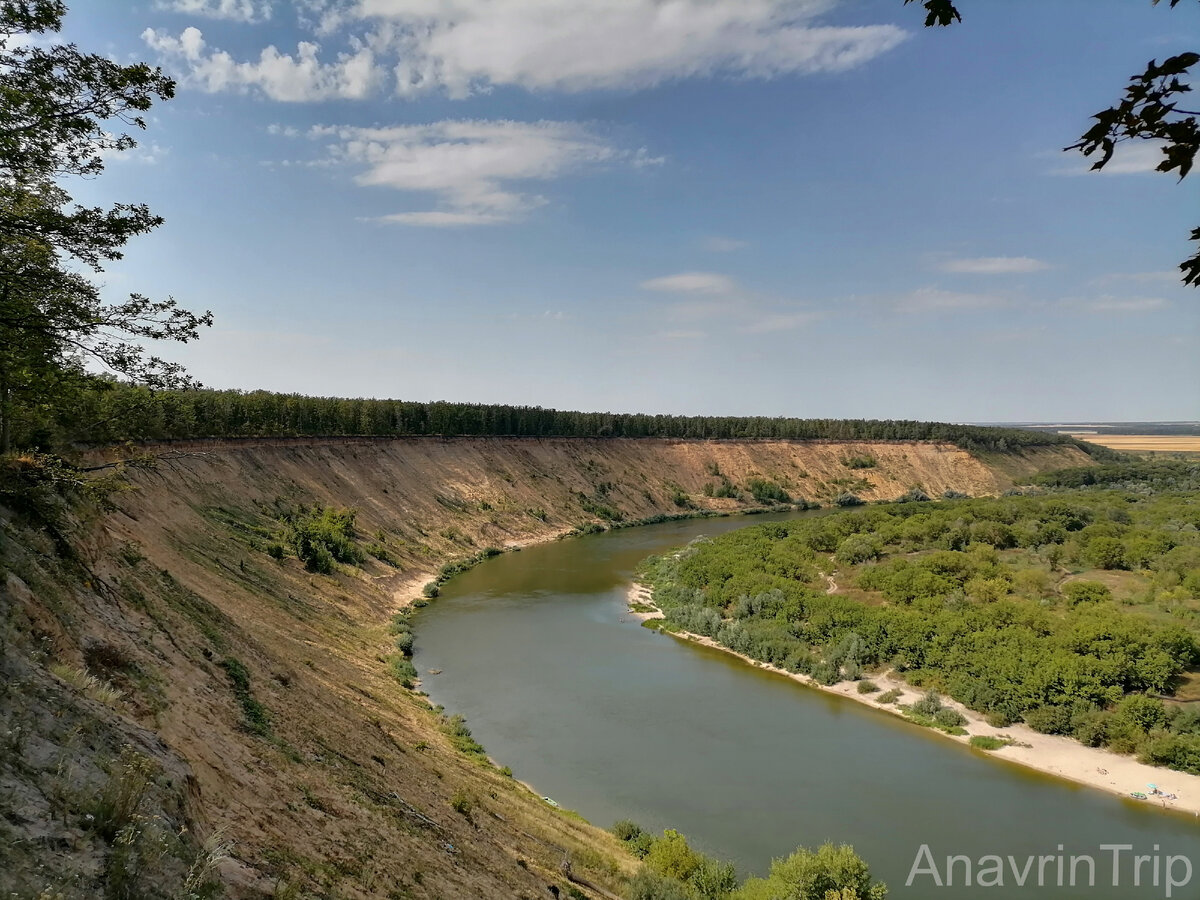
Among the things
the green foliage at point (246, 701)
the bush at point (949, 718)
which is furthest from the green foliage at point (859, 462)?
the green foliage at point (246, 701)

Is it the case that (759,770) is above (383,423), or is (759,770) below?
below

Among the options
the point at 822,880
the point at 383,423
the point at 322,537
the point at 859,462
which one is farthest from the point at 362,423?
the point at 859,462

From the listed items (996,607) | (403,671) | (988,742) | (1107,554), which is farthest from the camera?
(1107,554)

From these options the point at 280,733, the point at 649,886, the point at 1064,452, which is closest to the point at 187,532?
the point at 280,733

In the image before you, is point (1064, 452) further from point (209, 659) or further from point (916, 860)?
point (209, 659)

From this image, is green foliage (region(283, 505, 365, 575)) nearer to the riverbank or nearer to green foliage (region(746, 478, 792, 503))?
the riverbank

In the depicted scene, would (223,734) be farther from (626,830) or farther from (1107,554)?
(1107,554)

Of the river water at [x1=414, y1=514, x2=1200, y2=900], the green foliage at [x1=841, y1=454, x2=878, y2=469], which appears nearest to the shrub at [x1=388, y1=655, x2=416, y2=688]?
the river water at [x1=414, y1=514, x2=1200, y2=900]
